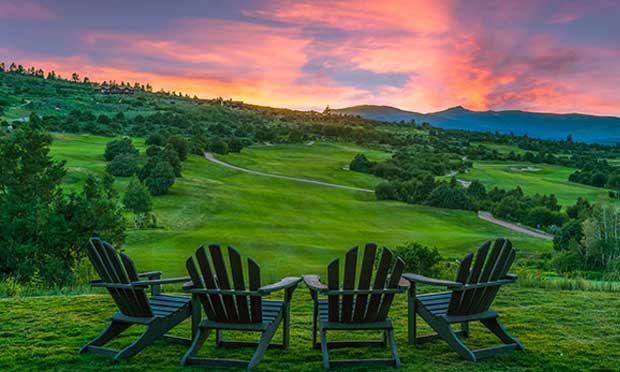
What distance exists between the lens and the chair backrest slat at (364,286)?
5.05 m

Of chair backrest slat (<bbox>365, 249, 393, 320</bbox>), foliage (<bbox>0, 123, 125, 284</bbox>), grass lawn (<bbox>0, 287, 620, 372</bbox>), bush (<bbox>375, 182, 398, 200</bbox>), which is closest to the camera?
chair backrest slat (<bbox>365, 249, 393, 320</bbox>)

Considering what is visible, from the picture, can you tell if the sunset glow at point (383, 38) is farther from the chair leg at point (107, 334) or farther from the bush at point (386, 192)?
the chair leg at point (107, 334)

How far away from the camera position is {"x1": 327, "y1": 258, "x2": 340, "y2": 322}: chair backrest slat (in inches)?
197

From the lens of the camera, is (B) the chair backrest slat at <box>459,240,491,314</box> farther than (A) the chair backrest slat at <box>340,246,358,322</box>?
Yes

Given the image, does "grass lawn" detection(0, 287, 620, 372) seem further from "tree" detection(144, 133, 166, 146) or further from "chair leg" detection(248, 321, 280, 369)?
"tree" detection(144, 133, 166, 146)

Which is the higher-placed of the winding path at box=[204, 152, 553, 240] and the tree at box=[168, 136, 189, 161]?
the tree at box=[168, 136, 189, 161]

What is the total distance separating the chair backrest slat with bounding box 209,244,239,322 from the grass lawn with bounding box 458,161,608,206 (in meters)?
70.0

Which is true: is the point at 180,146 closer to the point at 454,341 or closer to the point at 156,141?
the point at 156,141

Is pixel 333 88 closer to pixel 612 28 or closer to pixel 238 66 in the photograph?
pixel 238 66

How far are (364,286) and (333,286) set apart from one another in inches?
12.6

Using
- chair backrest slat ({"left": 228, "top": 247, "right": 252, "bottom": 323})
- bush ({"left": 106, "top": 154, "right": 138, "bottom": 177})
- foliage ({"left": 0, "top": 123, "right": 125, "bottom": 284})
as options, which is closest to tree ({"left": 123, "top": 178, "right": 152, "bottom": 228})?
foliage ({"left": 0, "top": 123, "right": 125, "bottom": 284})

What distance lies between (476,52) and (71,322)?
29.0 metres

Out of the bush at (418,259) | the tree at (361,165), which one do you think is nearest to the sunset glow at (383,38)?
the bush at (418,259)

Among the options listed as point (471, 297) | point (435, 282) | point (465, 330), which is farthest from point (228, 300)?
point (465, 330)
